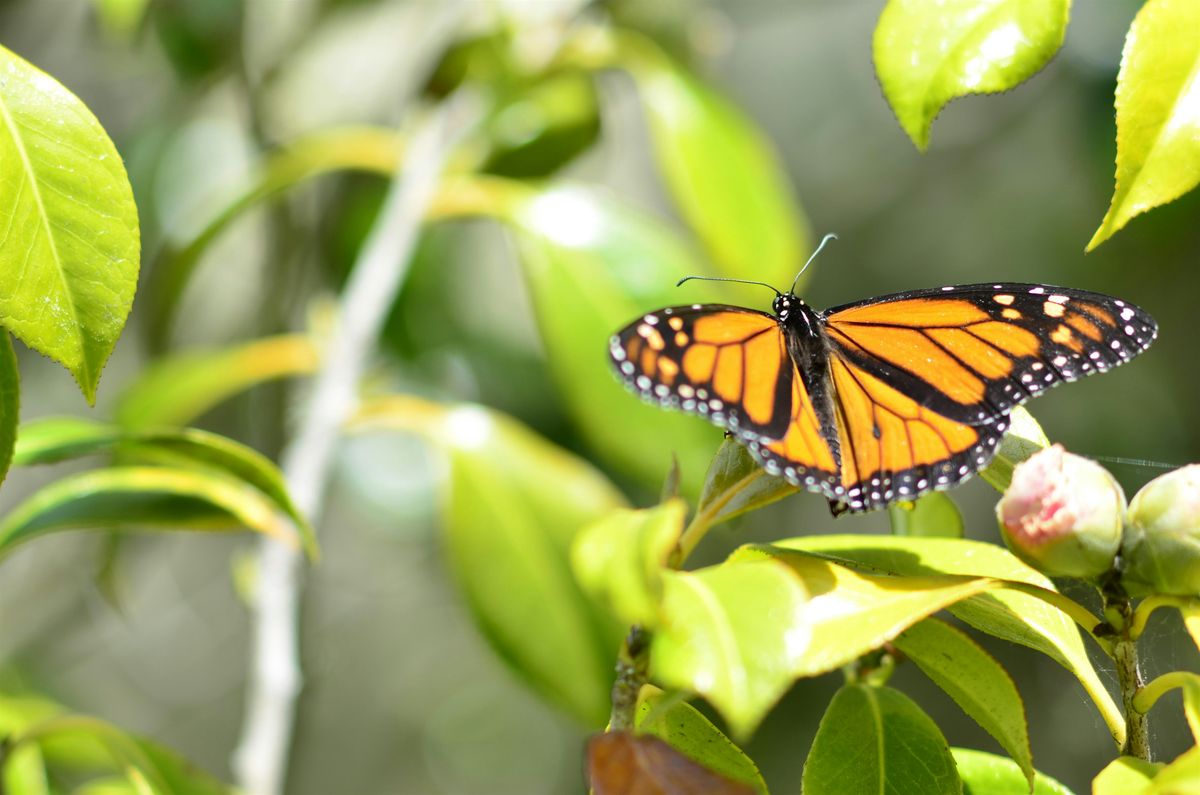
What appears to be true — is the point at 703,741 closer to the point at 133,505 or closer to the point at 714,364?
the point at 714,364

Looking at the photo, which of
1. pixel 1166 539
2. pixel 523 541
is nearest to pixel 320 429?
pixel 523 541

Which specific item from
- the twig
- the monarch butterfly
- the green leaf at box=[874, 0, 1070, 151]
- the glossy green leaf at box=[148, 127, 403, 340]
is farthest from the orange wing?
the glossy green leaf at box=[148, 127, 403, 340]

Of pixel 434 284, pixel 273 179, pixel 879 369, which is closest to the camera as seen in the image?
pixel 879 369

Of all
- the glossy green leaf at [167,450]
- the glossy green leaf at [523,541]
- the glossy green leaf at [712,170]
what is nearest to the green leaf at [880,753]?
the glossy green leaf at [167,450]

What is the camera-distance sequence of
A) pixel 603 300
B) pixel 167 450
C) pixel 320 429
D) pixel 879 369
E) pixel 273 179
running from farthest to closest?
1. pixel 273 179
2. pixel 603 300
3. pixel 320 429
4. pixel 879 369
5. pixel 167 450

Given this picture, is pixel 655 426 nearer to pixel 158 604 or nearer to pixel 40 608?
pixel 40 608

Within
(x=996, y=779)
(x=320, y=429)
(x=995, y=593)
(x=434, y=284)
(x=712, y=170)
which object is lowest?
(x=996, y=779)

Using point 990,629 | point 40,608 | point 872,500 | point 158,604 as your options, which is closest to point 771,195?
point 872,500
